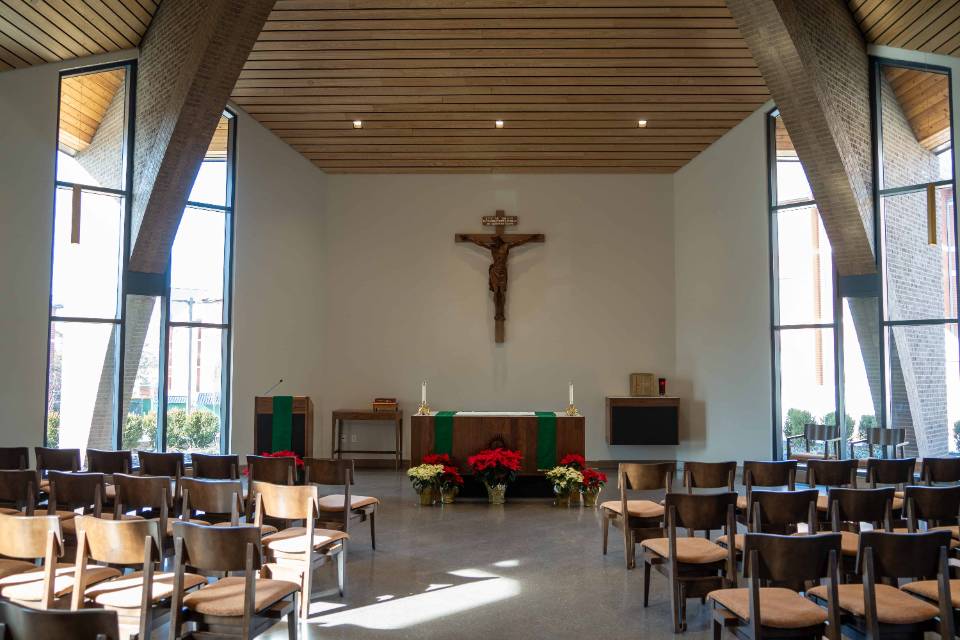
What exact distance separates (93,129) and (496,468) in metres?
5.94

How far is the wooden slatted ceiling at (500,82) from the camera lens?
25.9ft

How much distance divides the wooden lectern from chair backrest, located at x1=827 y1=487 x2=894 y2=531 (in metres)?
6.61

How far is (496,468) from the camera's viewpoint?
7.94 meters

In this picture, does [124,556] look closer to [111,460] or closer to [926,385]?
[111,460]

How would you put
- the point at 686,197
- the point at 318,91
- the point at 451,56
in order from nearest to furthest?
the point at 451,56, the point at 318,91, the point at 686,197

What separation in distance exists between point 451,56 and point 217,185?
3671mm

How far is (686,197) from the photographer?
11141 millimetres

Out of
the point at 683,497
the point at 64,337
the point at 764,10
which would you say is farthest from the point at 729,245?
the point at 64,337

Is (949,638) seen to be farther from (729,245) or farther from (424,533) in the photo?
(729,245)

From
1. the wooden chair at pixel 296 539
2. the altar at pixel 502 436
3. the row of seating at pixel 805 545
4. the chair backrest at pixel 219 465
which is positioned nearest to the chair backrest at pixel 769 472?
the row of seating at pixel 805 545

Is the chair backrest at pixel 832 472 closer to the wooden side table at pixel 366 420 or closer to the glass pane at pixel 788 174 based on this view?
the glass pane at pixel 788 174

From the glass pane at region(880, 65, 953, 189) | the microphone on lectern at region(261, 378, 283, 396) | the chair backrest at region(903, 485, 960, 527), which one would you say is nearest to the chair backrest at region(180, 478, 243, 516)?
the chair backrest at region(903, 485, 960, 527)

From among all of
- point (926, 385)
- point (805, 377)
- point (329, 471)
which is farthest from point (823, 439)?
point (329, 471)

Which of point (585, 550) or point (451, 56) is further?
point (451, 56)
